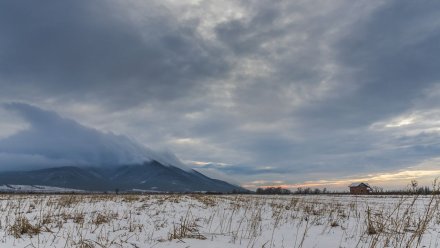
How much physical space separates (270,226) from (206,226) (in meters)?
2.04

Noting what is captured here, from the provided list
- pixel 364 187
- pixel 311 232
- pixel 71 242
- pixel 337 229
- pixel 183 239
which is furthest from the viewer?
pixel 364 187

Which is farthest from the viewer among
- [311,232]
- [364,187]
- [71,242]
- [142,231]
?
[364,187]

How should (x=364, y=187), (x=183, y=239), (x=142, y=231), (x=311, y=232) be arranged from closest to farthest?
1. (x=183, y=239)
2. (x=142, y=231)
3. (x=311, y=232)
4. (x=364, y=187)

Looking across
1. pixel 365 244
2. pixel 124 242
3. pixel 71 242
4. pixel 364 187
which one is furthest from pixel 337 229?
pixel 364 187

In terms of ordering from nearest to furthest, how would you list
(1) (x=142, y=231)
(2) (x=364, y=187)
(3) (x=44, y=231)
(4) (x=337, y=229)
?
(3) (x=44, y=231), (1) (x=142, y=231), (4) (x=337, y=229), (2) (x=364, y=187)

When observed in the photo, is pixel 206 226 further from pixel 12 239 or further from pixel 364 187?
pixel 364 187

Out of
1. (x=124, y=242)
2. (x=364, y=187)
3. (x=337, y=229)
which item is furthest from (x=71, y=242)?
(x=364, y=187)

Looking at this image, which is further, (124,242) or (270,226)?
(270,226)

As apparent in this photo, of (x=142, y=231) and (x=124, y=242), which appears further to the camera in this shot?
(x=142, y=231)

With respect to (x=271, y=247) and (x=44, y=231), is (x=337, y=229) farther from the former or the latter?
(x=44, y=231)

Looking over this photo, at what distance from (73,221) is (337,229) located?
7.88 m

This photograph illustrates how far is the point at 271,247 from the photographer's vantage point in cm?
771

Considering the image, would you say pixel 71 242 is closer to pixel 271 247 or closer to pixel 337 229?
pixel 271 247

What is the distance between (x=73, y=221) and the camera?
10594mm
